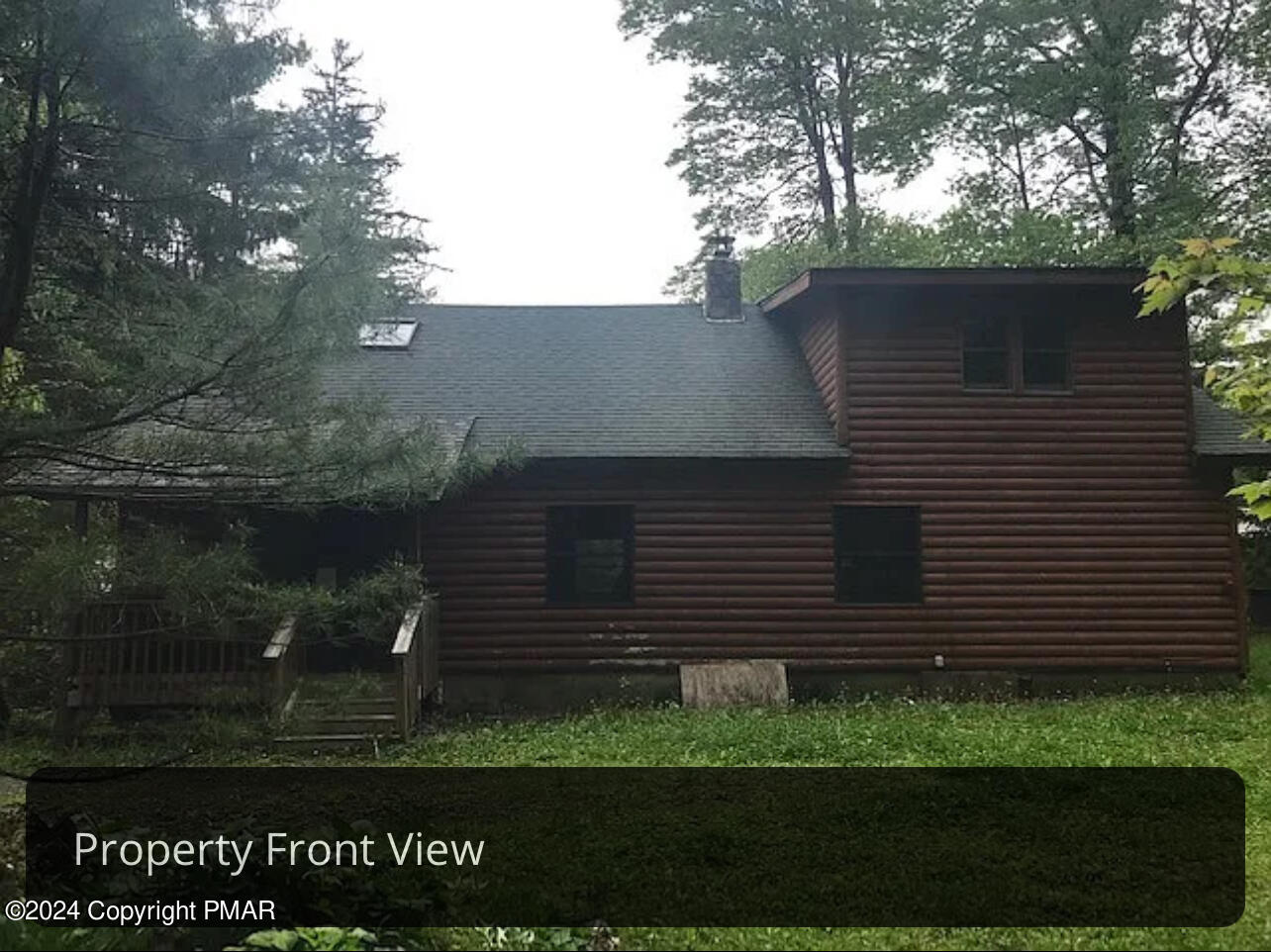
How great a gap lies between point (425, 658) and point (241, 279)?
6.12m

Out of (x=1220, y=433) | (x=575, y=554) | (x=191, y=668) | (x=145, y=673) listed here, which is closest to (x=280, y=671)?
(x=191, y=668)

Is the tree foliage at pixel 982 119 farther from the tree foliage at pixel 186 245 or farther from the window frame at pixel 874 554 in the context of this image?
the tree foliage at pixel 186 245

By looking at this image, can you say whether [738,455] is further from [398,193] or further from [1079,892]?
[398,193]

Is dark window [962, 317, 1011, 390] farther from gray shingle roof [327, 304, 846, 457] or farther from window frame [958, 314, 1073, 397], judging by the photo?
gray shingle roof [327, 304, 846, 457]

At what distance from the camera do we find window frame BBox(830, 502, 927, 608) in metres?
13.2

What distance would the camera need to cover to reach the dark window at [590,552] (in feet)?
43.3

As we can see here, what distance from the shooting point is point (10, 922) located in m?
4.92

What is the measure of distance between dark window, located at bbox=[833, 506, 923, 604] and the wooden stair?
20.1ft

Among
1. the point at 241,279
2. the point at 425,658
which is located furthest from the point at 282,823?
the point at 425,658

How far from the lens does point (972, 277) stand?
1311 centimetres

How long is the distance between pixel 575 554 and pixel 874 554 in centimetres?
396

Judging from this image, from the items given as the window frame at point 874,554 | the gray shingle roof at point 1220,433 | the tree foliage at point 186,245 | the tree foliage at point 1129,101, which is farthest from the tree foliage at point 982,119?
the tree foliage at point 186,245
